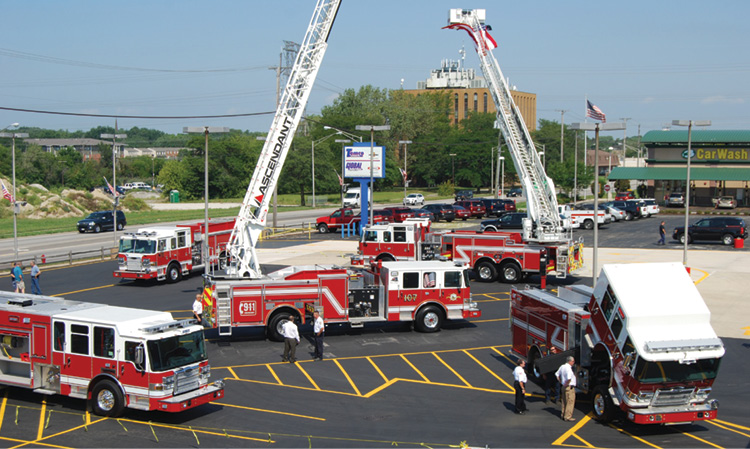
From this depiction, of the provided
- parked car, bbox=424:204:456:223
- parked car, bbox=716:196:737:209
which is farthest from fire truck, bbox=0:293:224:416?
parked car, bbox=716:196:737:209

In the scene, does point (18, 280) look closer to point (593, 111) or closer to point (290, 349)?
point (290, 349)

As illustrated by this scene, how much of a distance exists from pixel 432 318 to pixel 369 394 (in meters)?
6.85

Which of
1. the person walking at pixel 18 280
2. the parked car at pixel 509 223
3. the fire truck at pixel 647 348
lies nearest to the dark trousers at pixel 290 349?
the fire truck at pixel 647 348

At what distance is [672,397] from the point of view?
14.5m

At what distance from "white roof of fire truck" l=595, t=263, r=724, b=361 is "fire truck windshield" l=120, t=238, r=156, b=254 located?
23.6m

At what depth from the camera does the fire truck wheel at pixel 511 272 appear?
1305 inches

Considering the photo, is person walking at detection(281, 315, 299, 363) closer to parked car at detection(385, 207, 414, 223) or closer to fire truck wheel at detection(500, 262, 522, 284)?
fire truck wheel at detection(500, 262, 522, 284)

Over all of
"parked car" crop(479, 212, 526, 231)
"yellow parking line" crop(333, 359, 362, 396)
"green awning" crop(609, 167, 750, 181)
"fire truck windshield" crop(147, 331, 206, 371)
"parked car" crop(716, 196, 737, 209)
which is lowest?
"yellow parking line" crop(333, 359, 362, 396)

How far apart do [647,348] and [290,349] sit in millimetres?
10382

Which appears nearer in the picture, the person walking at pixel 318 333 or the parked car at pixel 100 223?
the person walking at pixel 318 333

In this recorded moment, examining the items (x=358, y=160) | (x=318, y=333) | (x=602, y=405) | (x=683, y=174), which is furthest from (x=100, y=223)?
(x=683, y=174)

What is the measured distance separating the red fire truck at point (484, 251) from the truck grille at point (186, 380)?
1896cm

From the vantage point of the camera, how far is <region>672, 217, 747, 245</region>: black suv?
154ft

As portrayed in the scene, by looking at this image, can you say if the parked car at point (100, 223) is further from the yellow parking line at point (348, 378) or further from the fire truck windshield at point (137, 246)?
the yellow parking line at point (348, 378)
